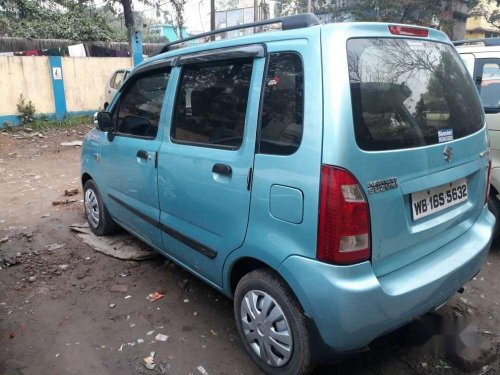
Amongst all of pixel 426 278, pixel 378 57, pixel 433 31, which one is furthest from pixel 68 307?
pixel 433 31

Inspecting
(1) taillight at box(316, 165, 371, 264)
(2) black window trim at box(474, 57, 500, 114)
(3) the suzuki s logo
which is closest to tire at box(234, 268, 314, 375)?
(1) taillight at box(316, 165, 371, 264)

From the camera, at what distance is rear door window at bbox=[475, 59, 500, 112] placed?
3838 millimetres

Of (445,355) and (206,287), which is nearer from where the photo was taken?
(445,355)

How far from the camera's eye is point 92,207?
14.5 ft

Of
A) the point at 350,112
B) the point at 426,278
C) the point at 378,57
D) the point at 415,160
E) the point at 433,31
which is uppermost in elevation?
the point at 433,31

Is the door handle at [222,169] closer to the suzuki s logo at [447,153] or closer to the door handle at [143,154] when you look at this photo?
the door handle at [143,154]

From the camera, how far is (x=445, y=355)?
2.57 metres

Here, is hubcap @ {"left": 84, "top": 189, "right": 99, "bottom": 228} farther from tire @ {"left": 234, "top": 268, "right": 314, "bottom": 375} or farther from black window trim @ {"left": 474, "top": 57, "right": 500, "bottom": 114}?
black window trim @ {"left": 474, "top": 57, "right": 500, "bottom": 114}

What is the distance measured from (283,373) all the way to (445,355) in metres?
1.05

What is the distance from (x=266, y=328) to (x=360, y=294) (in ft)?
2.12

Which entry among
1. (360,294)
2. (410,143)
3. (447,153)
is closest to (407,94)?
(410,143)

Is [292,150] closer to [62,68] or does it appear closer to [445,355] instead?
[445,355]

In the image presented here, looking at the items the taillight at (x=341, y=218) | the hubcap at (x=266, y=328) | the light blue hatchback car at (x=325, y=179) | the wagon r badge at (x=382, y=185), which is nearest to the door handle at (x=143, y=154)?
the light blue hatchback car at (x=325, y=179)

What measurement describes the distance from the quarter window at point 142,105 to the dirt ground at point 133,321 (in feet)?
4.08
